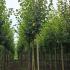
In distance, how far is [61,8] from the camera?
547 inches

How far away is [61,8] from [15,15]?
276 centimetres

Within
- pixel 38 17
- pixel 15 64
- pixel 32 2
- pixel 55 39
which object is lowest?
pixel 15 64

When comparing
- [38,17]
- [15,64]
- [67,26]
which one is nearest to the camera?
[38,17]

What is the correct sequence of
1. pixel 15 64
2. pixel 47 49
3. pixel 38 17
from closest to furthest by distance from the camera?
pixel 38 17
pixel 47 49
pixel 15 64


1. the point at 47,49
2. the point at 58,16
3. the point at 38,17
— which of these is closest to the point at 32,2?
the point at 38,17

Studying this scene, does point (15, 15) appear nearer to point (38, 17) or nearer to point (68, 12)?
point (38, 17)

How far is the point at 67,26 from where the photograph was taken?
13.5 meters

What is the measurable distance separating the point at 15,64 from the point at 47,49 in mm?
2740

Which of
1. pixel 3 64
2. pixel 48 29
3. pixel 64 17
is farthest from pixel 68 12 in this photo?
pixel 3 64

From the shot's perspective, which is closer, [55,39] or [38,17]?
[38,17]

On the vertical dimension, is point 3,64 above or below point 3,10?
below

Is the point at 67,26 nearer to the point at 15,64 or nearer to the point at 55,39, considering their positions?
the point at 55,39

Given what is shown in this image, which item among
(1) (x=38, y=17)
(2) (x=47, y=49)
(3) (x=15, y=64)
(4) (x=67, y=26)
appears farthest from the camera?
(3) (x=15, y=64)

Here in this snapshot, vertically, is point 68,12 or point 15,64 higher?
point 68,12
